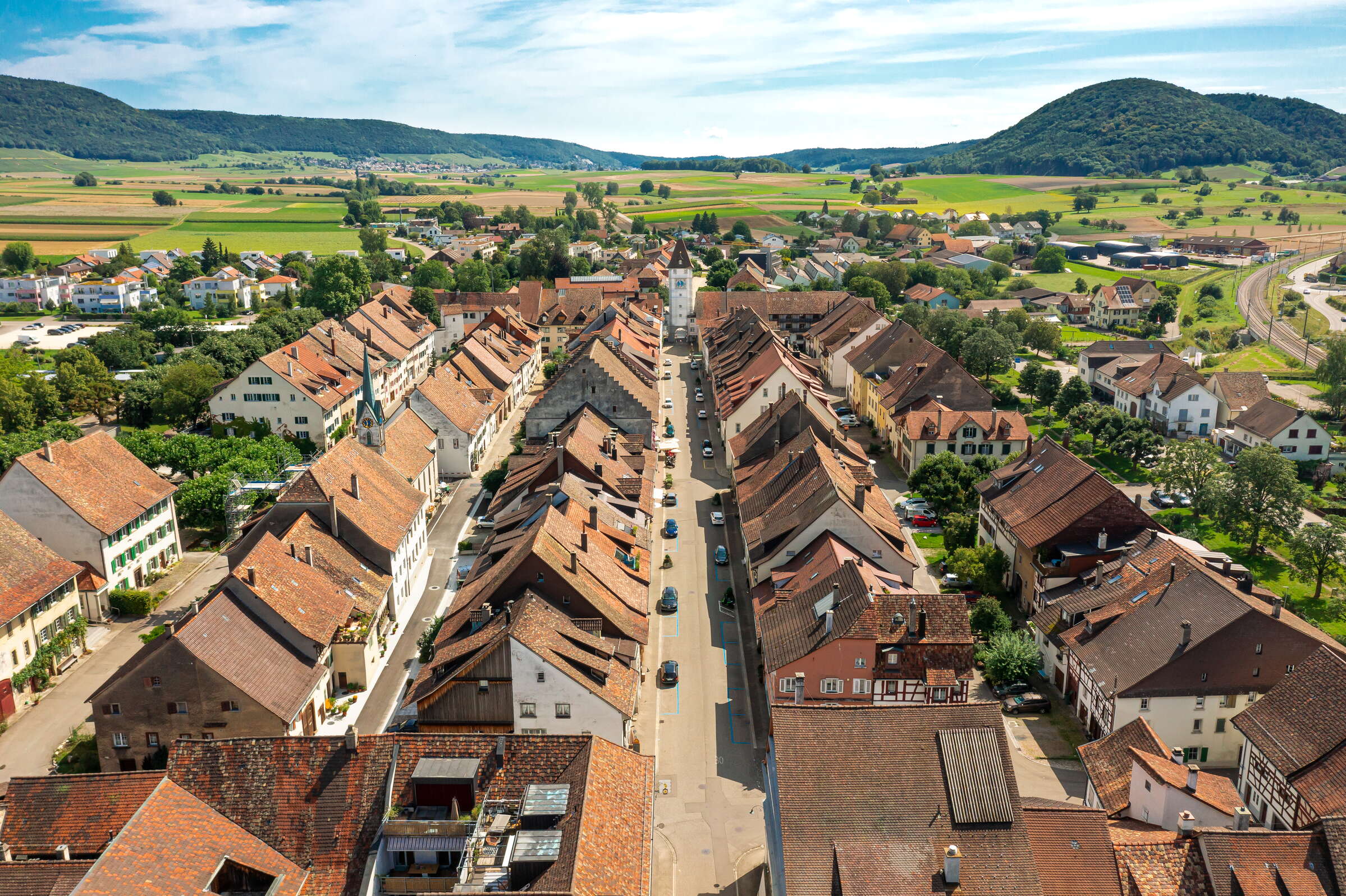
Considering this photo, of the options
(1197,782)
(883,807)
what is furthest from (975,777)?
(1197,782)

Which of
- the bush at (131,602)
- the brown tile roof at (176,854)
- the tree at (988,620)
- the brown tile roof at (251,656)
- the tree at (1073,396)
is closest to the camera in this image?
the brown tile roof at (176,854)

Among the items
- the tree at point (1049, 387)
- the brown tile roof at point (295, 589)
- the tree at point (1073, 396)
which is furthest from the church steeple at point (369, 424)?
the tree at point (1049, 387)

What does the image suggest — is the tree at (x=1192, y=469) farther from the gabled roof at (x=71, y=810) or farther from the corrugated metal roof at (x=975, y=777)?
the gabled roof at (x=71, y=810)

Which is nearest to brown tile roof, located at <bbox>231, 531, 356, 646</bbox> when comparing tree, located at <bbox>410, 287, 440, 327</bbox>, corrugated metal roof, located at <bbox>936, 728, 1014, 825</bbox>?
corrugated metal roof, located at <bbox>936, 728, 1014, 825</bbox>

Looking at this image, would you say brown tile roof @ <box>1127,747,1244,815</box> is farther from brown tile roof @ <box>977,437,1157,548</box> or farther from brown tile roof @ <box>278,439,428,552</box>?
brown tile roof @ <box>278,439,428,552</box>

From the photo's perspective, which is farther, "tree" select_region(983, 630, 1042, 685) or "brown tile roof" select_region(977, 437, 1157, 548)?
"brown tile roof" select_region(977, 437, 1157, 548)

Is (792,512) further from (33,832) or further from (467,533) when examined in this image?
(33,832)
